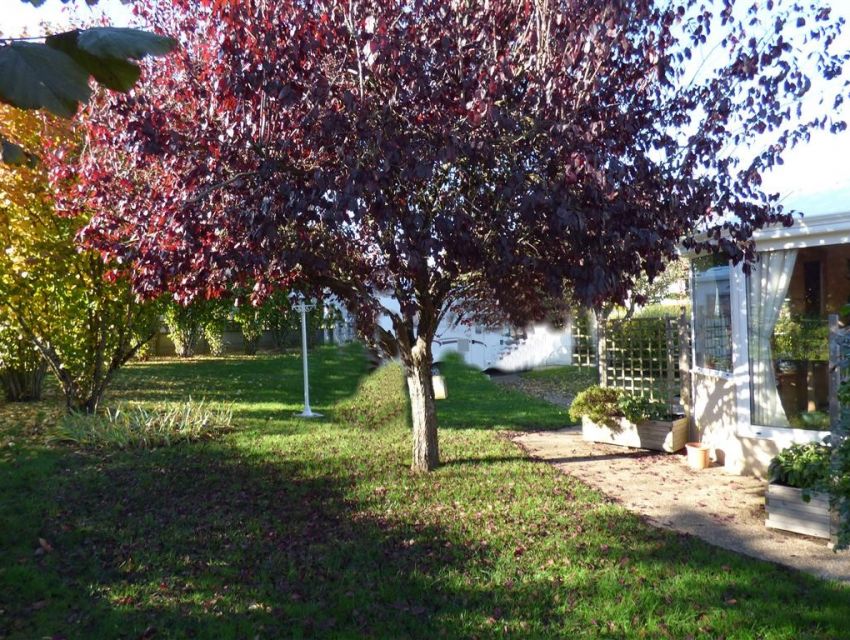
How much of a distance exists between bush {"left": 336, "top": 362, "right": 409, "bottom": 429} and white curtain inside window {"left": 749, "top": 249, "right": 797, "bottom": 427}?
17.7 feet

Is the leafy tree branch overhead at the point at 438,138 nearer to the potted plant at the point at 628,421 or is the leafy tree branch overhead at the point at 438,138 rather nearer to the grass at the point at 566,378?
the potted plant at the point at 628,421

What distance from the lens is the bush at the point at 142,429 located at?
8617mm

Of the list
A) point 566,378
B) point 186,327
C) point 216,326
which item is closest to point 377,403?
point 566,378

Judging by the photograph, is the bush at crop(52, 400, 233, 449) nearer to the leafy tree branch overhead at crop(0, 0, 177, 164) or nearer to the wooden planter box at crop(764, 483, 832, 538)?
the wooden planter box at crop(764, 483, 832, 538)

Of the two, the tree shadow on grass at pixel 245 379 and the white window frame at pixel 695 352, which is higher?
the white window frame at pixel 695 352

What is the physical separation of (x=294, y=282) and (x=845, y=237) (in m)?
5.13

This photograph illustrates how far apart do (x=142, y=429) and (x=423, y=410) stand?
4038 mm

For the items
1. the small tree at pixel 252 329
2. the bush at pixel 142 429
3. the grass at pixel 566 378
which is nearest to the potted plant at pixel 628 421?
the bush at pixel 142 429

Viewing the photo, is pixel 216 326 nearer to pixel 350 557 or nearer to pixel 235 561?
pixel 235 561

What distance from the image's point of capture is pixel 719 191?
564 cm

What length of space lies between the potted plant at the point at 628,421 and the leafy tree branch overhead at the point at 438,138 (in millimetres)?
3054

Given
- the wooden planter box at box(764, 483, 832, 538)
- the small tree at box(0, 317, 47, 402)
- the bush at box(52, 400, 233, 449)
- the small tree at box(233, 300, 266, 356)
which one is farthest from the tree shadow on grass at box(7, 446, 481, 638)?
the small tree at box(233, 300, 266, 356)

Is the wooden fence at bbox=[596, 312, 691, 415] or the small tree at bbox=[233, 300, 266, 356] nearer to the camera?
the wooden fence at bbox=[596, 312, 691, 415]

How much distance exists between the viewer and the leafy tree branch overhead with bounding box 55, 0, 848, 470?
4.85 meters
